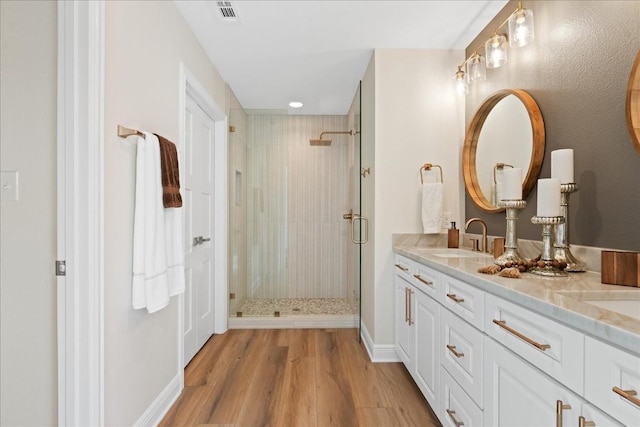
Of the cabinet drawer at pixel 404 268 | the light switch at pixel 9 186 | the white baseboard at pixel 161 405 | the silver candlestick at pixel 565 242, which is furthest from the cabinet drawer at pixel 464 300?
the light switch at pixel 9 186

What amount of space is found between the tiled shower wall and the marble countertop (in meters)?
2.12

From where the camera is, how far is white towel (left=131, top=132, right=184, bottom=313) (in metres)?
1.61

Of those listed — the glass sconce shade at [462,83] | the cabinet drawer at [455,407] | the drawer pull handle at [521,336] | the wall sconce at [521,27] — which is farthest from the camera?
the glass sconce shade at [462,83]

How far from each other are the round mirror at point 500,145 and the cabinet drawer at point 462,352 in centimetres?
90

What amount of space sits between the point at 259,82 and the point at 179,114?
1.36 m

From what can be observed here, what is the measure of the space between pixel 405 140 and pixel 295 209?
4.67 feet

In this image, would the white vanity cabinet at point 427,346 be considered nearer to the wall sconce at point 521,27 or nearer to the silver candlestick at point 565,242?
the silver candlestick at point 565,242

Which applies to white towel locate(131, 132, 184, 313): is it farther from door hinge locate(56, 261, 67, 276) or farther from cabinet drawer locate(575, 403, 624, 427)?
cabinet drawer locate(575, 403, 624, 427)

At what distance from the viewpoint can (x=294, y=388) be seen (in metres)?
2.25

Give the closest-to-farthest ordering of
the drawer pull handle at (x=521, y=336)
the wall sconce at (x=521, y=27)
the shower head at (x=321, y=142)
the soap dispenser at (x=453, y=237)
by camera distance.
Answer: the drawer pull handle at (x=521, y=336)
the wall sconce at (x=521, y=27)
the soap dispenser at (x=453, y=237)
the shower head at (x=321, y=142)

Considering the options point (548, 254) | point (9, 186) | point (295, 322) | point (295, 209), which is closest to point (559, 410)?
point (548, 254)

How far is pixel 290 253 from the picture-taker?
3.61 m

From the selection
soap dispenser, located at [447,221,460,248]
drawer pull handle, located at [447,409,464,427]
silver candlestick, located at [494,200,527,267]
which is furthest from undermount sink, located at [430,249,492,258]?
drawer pull handle, located at [447,409,464,427]

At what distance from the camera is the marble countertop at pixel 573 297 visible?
737mm
